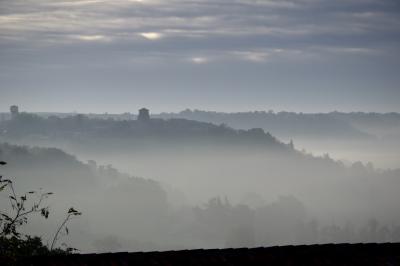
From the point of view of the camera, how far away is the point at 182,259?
70.1ft

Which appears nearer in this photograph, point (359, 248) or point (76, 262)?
point (76, 262)

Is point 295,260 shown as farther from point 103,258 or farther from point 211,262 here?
point 103,258

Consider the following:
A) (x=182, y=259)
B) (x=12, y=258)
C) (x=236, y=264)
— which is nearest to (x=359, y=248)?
(x=236, y=264)

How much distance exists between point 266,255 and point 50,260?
23.3 feet

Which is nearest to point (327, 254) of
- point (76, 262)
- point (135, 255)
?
point (135, 255)

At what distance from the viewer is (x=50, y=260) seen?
2123 centimetres

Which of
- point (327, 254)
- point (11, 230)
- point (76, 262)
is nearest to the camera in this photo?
point (76, 262)

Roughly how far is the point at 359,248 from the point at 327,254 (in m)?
1.56

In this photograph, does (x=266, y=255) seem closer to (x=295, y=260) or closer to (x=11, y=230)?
(x=295, y=260)

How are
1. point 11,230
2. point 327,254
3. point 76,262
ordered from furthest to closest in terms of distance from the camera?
point 11,230
point 327,254
point 76,262

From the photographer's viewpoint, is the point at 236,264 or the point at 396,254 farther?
→ the point at 396,254

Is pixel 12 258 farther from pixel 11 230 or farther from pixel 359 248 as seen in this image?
pixel 359 248

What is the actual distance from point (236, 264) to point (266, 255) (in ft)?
4.73

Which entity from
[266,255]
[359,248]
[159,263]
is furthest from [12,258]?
[359,248]
